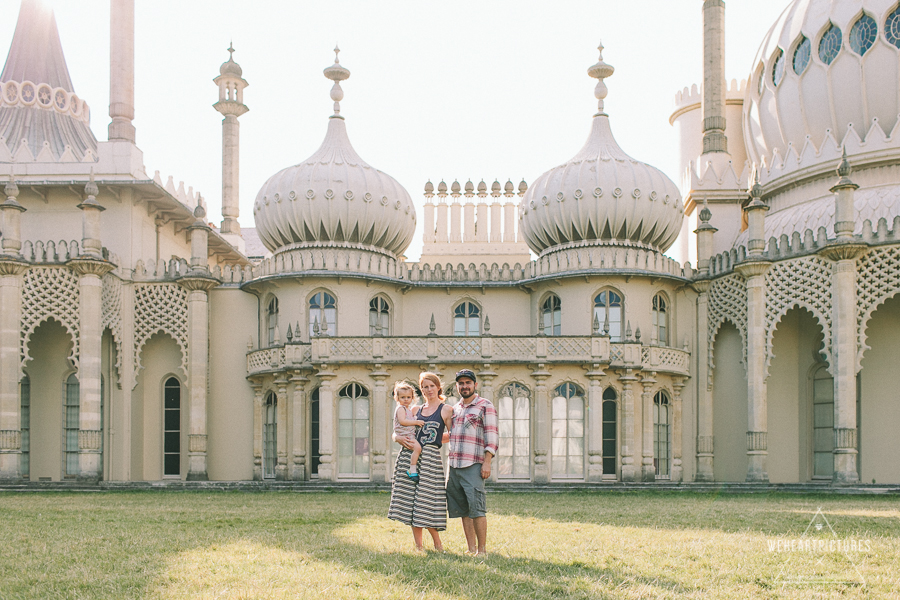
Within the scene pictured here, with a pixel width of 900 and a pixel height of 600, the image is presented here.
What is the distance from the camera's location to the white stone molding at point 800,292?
24016 mm

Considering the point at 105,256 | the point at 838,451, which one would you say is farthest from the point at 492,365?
the point at 105,256

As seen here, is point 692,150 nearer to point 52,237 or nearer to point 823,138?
point 823,138

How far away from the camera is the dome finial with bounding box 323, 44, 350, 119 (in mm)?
30016

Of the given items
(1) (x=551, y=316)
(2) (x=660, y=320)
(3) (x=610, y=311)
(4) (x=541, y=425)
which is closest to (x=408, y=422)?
(4) (x=541, y=425)

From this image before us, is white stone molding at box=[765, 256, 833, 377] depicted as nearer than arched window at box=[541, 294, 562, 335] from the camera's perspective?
Yes

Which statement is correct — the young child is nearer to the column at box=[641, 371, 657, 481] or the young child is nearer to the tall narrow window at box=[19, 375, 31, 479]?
the column at box=[641, 371, 657, 481]

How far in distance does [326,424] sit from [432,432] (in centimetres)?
1558

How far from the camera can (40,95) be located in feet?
98.0

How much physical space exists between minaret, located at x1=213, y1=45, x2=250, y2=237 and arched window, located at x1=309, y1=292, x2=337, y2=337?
9294 mm

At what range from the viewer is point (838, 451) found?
75.7 ft

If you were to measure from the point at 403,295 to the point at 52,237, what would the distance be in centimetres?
1037

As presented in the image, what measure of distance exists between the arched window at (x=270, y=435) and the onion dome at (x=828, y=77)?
1644 centimetres

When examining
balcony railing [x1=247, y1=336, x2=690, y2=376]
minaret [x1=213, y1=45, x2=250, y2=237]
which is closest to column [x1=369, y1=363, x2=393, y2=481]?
balcony railing [x1=247, y1=336, x2=690, y2=376]

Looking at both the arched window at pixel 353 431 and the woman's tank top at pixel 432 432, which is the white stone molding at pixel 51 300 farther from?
the woman's tank top at pixel 432 432
